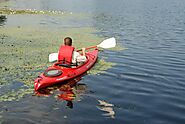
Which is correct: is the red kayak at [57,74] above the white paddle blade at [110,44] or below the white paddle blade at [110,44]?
below

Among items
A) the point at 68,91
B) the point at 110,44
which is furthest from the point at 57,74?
the point at 110,44

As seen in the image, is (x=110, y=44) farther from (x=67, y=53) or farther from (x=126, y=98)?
(x=126, y=98)

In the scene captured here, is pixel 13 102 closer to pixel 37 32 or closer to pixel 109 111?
pixel 109 111

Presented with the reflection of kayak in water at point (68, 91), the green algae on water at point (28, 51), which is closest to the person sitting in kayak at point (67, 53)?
the reflection of kayak in water at point (68, 91)

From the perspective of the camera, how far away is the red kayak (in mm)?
11273

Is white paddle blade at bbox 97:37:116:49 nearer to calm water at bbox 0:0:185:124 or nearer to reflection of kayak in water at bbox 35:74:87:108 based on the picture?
calm water at bbox 0:0:185:124

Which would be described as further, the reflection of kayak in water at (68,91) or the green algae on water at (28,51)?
the green algae on water at (28,51)

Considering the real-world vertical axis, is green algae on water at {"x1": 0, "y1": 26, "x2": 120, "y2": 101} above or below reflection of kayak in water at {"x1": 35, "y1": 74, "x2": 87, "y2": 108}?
above

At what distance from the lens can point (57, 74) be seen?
38.4 ft

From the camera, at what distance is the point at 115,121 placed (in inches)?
346

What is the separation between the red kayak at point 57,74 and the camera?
37.0 feet

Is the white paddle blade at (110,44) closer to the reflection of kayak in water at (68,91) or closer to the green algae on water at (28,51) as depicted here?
the green algae on water at (28,51)

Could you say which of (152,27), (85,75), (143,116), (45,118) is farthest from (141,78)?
(152,27)

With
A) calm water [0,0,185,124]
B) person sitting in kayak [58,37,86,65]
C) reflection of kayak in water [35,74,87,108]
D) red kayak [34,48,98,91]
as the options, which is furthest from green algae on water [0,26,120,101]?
person sitting in kayak [58,37,86,65]
